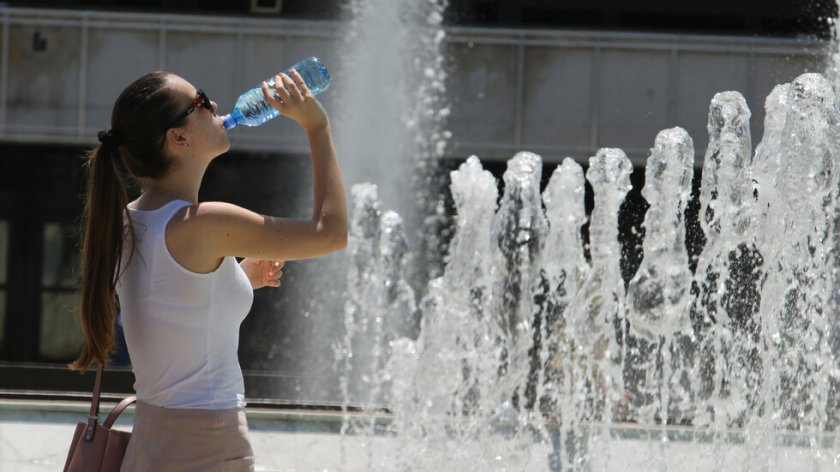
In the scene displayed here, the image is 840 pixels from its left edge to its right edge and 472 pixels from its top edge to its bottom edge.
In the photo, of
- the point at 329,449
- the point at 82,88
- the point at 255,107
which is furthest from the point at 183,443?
the point at 82,88

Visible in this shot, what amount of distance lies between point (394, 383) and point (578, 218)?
4.82 ft

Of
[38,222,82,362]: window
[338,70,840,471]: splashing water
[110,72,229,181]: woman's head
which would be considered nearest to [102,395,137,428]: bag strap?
[110,72,229,181]: woman's head

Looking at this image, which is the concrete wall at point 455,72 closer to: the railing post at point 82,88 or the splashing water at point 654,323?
the railing post at point 82,88

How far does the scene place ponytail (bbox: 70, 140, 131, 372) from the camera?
1.81 metres

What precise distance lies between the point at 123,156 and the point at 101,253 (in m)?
0.18

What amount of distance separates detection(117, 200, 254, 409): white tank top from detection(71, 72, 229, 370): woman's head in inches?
1.7

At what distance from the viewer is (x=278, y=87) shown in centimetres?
183

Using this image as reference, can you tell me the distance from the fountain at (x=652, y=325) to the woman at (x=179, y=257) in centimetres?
288

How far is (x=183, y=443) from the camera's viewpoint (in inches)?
69.3

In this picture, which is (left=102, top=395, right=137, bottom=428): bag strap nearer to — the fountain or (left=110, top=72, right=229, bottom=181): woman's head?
(left=110, top=72, right=229, bottom=181): woman's head

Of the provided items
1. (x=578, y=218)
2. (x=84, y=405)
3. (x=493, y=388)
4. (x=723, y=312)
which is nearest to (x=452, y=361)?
(x=493, y=388)

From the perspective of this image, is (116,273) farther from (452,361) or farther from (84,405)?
(452,361)

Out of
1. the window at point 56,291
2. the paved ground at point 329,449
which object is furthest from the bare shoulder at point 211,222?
the window at point 56,291

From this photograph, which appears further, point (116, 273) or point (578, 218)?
point (578, 218)
